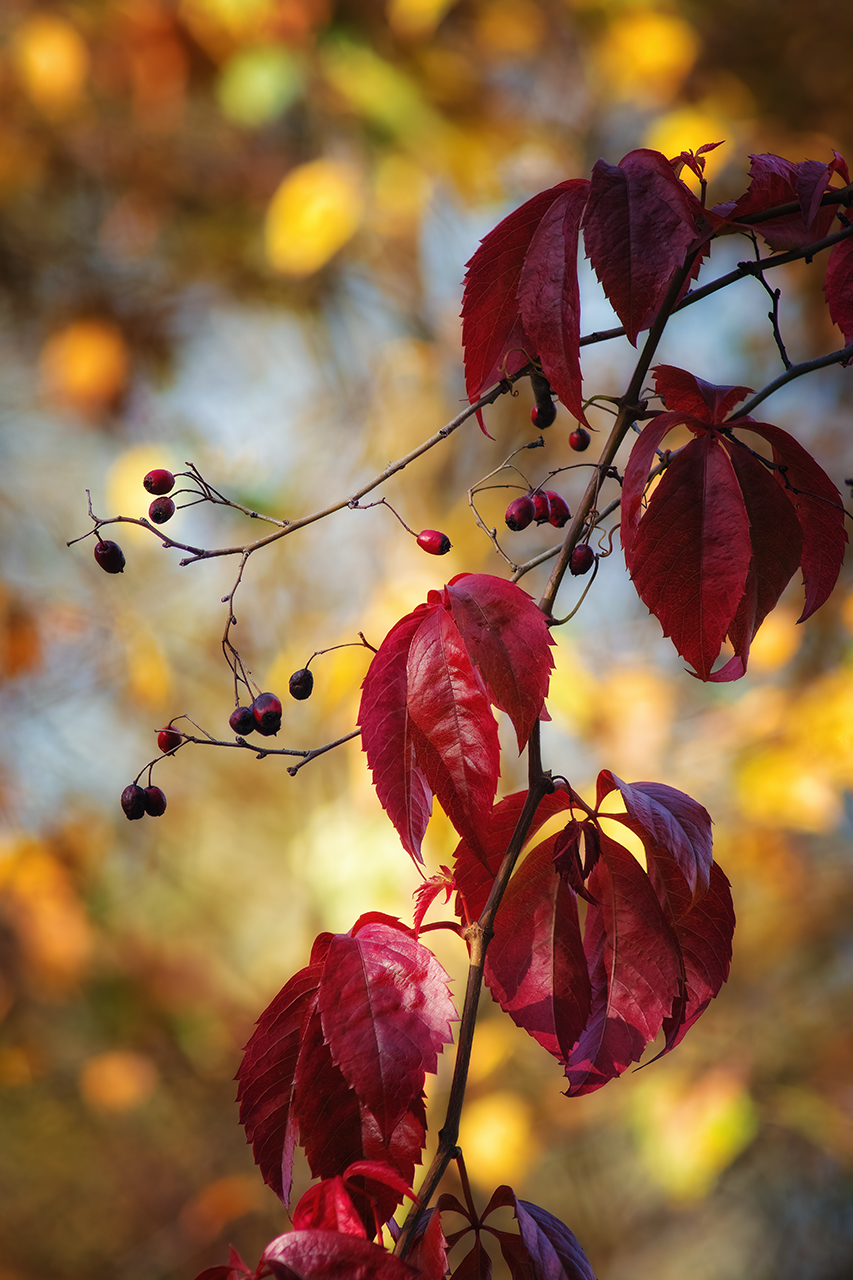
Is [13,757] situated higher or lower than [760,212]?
higher

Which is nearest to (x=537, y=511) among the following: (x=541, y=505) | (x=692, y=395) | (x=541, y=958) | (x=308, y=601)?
(x=541, y=505)

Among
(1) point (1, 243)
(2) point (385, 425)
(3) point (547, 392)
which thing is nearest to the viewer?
(3) point (547, 392)

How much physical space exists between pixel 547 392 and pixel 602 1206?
1.84 metres

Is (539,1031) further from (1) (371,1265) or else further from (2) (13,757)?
(2) (13,757)

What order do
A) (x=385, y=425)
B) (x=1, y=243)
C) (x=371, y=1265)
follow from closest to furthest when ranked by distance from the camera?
(x=371, y=1265)
(x=385, y=425)
(x=1, y=243)

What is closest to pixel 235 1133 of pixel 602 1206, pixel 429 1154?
pixel 429 1154

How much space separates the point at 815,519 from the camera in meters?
0.41

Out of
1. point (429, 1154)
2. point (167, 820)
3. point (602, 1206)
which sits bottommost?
point (602, 1206)

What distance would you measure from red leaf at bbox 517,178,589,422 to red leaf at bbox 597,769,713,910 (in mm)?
164

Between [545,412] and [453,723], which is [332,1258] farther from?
[545,412]

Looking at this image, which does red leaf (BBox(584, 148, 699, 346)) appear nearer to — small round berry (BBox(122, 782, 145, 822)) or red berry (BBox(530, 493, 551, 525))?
red berry (BBox(530, 493, 551, 525))

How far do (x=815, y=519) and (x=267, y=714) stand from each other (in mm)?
292

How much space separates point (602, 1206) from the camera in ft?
5.73

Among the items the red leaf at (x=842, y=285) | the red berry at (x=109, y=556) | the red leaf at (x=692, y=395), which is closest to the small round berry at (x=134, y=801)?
the red berry at (x=109, y=556)
